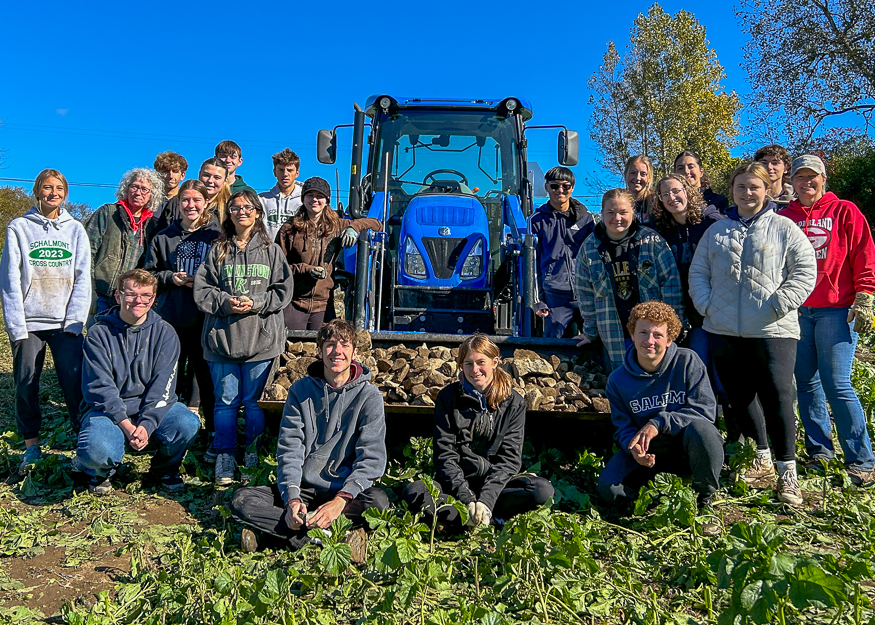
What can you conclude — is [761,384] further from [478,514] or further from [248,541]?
[248,541]

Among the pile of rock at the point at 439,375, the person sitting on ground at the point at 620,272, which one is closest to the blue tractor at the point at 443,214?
the pile of rock at the point at 439,375

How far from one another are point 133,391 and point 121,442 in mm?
325

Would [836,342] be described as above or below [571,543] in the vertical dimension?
above

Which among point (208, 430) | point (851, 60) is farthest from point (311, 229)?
point (851, 60)

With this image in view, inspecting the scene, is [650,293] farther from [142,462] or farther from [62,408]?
[62,408]

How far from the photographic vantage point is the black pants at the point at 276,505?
142 inches

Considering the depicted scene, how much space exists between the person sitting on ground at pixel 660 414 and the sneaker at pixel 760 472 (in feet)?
1.68

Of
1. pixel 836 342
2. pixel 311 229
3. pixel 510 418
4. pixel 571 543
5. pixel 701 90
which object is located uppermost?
pixel 701 90

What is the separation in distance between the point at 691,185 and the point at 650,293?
0.79m

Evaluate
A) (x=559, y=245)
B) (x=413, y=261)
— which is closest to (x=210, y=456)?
(x=413, y=261)

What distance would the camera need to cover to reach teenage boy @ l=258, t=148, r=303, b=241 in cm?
603

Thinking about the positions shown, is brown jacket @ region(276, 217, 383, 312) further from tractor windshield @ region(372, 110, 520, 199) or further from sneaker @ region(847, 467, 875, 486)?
sneaker @ region(847, 467, 875, 486)

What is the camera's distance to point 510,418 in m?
4.05

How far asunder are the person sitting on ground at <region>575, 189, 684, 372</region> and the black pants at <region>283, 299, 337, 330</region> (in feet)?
6.54
